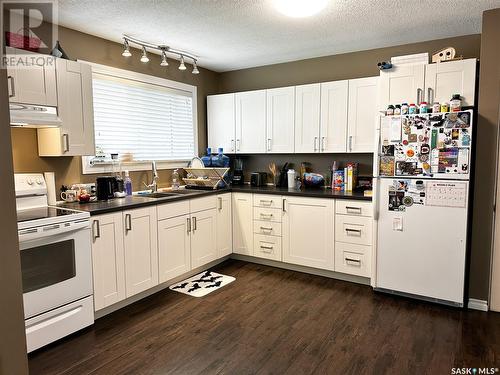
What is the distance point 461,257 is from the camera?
294cm

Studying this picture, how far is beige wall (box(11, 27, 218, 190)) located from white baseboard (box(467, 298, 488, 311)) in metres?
3.42

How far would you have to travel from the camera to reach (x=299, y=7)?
2742 mm

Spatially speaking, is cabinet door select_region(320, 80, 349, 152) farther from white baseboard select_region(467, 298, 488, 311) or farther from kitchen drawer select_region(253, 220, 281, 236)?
white baseboard select_region(467, 298, 488, 311)

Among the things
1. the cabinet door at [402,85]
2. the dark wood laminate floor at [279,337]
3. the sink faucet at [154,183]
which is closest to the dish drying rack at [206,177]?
the sink faucet at [154,183]

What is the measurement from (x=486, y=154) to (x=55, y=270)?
11.4 ft

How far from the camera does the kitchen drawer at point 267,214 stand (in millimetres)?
3998

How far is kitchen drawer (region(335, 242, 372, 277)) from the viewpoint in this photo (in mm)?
3501

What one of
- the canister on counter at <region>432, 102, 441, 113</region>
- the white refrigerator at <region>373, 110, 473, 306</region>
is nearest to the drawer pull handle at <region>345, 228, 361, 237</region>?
the white refrigerator at <region>373, 110, 473, 306</region>

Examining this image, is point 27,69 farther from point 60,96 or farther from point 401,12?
point 401,12

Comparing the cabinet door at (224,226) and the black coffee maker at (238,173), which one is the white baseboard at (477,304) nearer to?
the cabinet door at (224,226)

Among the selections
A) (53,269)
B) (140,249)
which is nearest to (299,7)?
(140,249)

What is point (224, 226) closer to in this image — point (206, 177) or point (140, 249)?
point (206, 177)

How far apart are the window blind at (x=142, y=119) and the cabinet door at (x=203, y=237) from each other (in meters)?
0.98

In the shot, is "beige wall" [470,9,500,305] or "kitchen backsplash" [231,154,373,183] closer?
"beige wall" [470,9,500,305]
